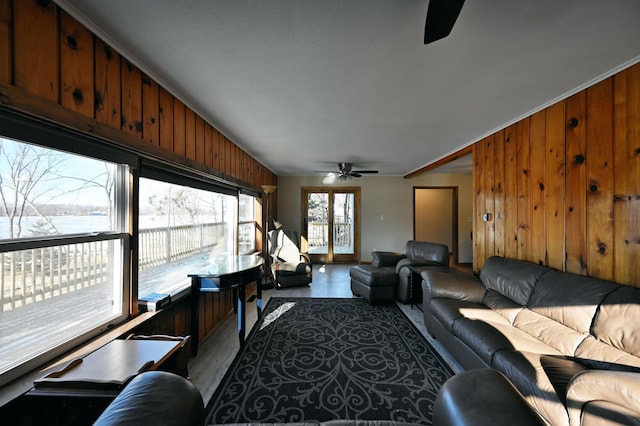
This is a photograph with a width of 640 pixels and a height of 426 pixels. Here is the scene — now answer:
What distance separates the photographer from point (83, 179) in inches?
56.3

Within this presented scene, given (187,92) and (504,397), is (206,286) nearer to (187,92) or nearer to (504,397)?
(187,92)

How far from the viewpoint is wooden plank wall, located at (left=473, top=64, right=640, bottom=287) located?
71.5 inches

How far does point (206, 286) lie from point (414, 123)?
9.69 feet

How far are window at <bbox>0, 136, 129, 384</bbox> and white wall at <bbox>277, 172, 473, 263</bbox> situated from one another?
16.4 ft

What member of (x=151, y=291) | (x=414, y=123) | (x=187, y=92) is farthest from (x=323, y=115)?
(x=151, y=291)

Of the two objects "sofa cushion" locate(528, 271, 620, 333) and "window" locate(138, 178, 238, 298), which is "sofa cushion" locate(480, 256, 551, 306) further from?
"window" locate(138, 178, 238, 298)

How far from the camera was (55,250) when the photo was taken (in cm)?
128

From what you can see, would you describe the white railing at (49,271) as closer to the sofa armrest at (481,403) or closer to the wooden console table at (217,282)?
the wooden console table at (217,282)

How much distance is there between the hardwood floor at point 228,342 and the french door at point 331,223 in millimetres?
1946

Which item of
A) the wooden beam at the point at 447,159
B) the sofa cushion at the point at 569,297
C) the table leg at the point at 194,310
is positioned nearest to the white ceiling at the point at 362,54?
the wooden beam at the point at 447,159

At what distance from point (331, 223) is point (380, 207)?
1.47m

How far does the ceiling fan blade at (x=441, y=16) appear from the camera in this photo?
3.17 feet

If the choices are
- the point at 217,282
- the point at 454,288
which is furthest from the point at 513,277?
the point at 217,282

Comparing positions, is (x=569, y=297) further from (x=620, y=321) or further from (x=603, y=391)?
(x=603, y=391)
